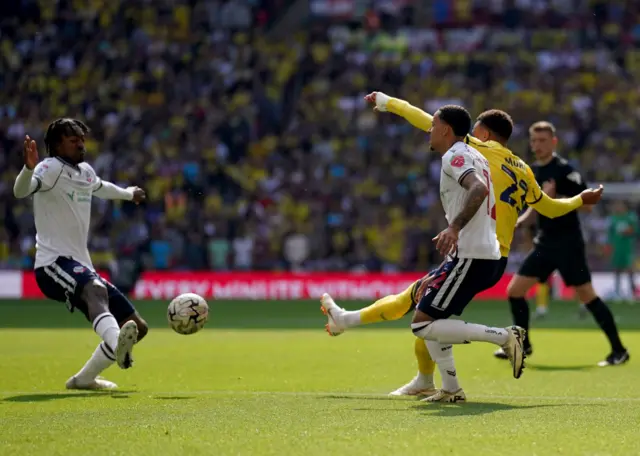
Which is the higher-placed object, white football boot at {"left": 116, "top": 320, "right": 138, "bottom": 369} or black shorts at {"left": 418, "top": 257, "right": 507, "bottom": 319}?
black shorts at {"left": 418, "top": 257, "right": 507, "bottom": 319}

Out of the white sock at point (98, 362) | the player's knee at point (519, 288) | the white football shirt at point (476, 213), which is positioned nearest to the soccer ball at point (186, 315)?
the white sock at point (98, 362)

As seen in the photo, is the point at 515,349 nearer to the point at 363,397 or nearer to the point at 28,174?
the point at 363,397

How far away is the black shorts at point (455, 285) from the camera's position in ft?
28.2

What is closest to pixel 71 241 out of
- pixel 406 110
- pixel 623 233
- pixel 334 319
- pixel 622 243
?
pixel 334 319

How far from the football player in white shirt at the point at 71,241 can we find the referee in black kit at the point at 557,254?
4.78 metres

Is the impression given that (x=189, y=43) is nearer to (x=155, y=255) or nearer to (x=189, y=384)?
(x=155, y=255)

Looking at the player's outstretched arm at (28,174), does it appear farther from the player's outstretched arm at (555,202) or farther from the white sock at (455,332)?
the player's outstretched arm at (555,202)

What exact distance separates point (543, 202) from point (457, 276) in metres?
1.30

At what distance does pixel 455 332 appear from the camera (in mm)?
8500

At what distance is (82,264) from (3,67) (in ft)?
78.6

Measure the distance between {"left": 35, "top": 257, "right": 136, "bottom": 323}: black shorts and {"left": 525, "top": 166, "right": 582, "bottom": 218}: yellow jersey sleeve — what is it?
11.8ft

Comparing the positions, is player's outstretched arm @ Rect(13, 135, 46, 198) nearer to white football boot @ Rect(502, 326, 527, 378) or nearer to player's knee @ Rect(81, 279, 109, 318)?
player's knee @ Rect(81, 279, 109, 318)

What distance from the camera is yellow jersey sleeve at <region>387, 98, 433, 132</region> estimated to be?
962 centimetres

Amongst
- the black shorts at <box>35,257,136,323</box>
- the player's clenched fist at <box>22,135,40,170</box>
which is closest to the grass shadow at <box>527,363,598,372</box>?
the black shorts at <box>35,257,136,323</box>
